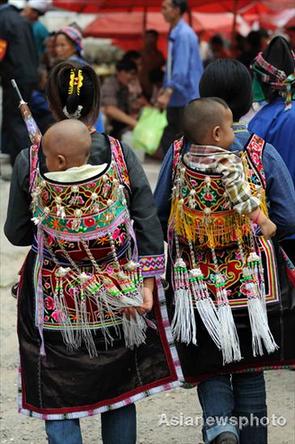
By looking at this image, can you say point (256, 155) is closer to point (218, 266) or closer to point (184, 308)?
point (218, 266)

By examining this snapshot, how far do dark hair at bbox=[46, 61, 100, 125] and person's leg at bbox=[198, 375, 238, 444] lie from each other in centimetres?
105

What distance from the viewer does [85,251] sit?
2793 millimetres

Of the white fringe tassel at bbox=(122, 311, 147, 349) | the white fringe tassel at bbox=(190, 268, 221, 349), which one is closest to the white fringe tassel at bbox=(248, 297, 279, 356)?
the white fringe tassel at bbox=(190, 268, 221, 349)

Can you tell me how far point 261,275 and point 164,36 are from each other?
12249mm

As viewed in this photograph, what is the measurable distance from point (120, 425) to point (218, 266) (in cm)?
65

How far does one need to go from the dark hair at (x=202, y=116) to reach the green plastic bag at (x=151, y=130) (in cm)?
616

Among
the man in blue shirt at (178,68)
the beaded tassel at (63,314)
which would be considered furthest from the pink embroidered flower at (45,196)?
the man in blue shirt at (178,68)

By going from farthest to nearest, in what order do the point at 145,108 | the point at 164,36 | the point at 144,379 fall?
the point at 164,36, the point at 145,108, the point at 144,379

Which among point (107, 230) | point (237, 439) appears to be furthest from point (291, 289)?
point (107, 230)

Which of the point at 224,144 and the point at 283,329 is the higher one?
the point at 224,144

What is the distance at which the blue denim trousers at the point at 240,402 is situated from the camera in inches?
122

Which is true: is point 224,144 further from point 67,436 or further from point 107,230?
point 67,436

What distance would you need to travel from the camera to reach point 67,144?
2.69m

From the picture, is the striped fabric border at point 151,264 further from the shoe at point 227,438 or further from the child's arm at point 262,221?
the shoe at point 227,438
